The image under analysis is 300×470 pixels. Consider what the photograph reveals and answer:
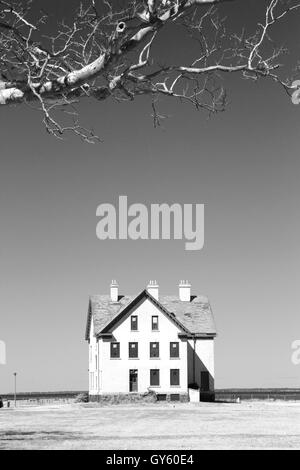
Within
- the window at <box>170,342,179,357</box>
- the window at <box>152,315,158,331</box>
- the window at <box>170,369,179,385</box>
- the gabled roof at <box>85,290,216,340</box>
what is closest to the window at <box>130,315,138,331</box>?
the gabled roof at <box>85,290,216,340</box>

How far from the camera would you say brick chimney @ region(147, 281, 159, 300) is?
69519 millimetres

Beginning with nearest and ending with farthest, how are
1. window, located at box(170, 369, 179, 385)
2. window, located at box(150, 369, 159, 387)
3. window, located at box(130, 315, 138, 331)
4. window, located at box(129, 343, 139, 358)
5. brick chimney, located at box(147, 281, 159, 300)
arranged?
window, located at box(150, 369, 159, 387) < window, located at box(170, 369, 179, 385) < window, located at box(129, 343, 139, 358) < window, located at box(130, 315, 138, 331) < brick chimney, located at box(147, 281, 159, 300)

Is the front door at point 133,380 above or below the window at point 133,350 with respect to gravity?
below

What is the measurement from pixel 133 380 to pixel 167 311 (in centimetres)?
686

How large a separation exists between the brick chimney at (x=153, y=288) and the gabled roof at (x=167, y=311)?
1583mm

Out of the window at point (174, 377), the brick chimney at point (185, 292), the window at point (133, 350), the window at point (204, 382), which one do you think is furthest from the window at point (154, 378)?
the brick chimney at point (185, 292)

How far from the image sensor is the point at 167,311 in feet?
219

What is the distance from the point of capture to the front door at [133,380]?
215ft

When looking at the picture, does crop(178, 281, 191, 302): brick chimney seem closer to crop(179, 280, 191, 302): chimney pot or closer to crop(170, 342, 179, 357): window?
crop(179, 280, 191, 302): chimney pot

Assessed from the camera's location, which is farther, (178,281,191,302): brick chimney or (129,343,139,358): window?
(178,281,191,302): brick chimney

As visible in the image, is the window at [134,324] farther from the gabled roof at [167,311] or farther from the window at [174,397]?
the window at [174,397]

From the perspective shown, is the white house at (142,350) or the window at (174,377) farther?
the window at (174,377)

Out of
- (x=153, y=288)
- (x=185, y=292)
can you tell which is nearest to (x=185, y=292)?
(x=185, y=292)

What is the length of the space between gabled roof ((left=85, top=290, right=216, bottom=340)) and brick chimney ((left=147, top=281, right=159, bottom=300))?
62.3 inches
